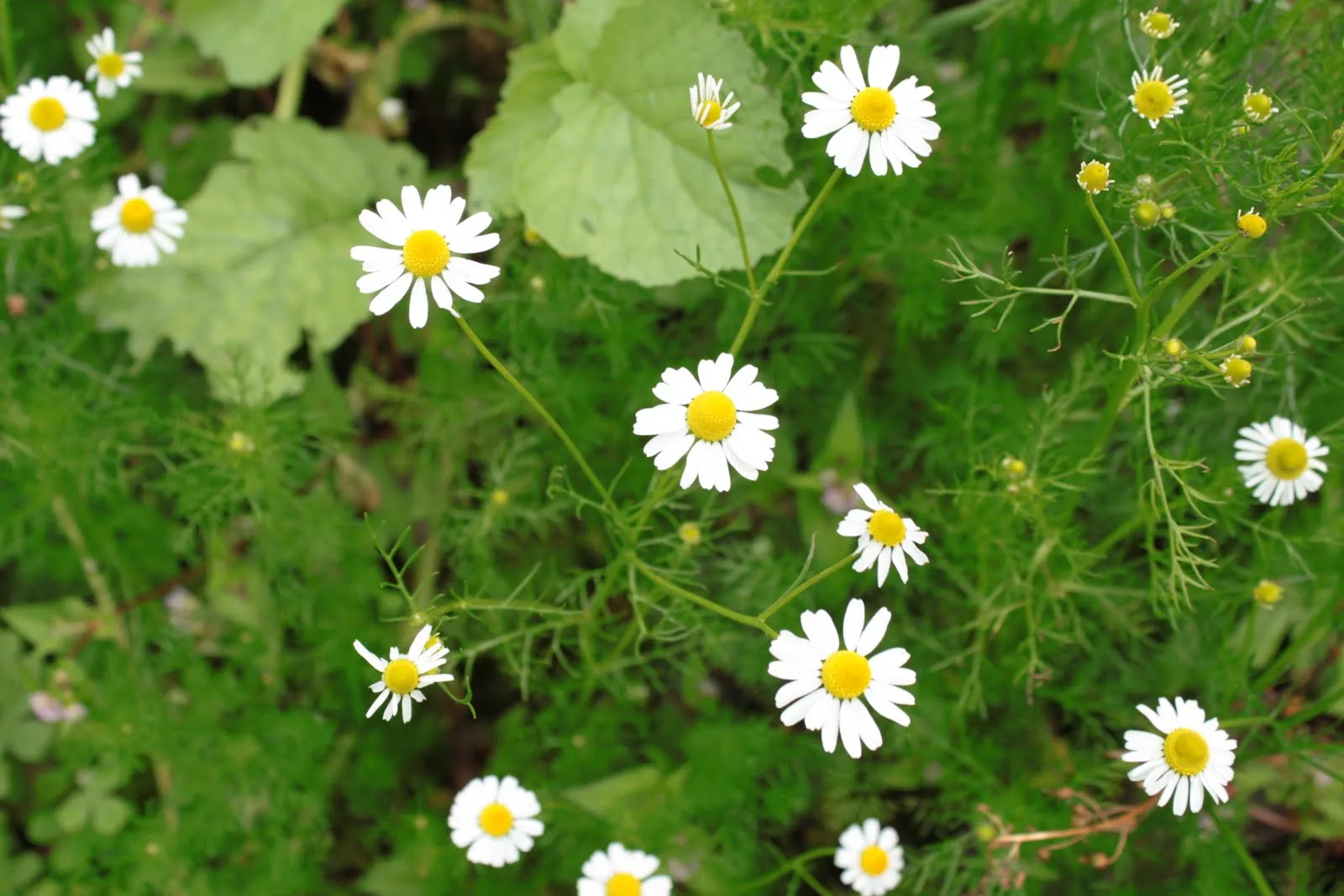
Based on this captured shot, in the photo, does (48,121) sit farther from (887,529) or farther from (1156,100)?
(1156,100)

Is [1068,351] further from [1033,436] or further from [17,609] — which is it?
[17,609]

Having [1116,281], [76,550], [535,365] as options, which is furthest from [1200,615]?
[76,550]

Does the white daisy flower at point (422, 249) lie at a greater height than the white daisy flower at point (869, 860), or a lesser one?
greater

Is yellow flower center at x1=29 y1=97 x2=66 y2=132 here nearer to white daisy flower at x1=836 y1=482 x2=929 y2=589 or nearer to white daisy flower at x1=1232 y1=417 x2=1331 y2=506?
white daisy flower at x1=836 y1=482 x2=929 y2=589

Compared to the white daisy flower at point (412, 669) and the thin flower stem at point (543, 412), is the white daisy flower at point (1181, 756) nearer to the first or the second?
the thin flower stem at point (543, 412)

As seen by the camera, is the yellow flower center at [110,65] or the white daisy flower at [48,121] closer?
the white daisy flower at [48,121]

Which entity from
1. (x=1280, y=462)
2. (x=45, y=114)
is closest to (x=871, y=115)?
(x=1280, y=462)

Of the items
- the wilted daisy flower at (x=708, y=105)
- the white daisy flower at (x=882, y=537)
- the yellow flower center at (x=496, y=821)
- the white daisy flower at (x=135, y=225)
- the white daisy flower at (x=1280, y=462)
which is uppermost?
the white daisy flower at (x=135, y=225)

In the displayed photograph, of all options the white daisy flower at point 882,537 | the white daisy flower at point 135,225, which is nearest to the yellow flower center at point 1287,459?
the white daisy flower at point 882,537
